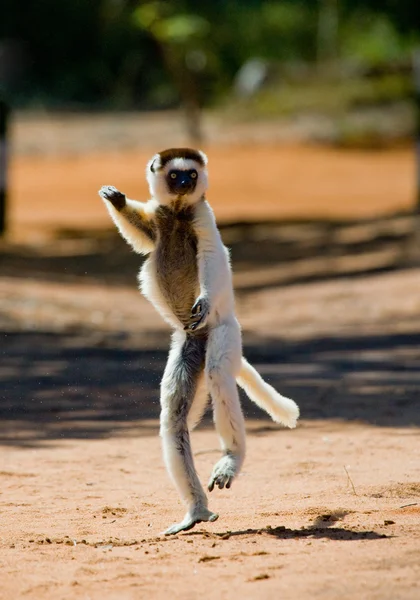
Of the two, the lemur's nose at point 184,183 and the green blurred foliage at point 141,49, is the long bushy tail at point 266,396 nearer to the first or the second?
the lemur's nose at point 184,183

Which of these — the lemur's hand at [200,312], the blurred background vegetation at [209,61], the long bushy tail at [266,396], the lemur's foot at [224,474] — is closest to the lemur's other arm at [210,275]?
the lemur's hand at [200,312]

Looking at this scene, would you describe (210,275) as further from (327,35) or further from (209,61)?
(327,35)

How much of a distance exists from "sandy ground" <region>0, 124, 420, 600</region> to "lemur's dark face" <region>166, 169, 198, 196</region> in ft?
4.99

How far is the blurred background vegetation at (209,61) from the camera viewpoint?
30703 mm

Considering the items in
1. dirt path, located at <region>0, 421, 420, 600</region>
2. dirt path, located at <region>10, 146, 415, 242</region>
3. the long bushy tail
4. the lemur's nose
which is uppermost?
dirt path, located at <region>10, 146, 415, 242</region>

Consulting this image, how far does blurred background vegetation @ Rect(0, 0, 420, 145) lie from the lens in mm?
30703

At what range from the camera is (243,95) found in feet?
121

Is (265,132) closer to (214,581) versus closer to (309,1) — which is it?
(309,1)

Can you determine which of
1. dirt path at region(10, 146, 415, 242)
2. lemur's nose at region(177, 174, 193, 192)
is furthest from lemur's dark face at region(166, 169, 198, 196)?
dirt path at region(10, 146, 415, 242)

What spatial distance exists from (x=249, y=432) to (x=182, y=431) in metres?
2.50

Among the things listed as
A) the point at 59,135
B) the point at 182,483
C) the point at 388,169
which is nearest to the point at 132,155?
the point at 59,135

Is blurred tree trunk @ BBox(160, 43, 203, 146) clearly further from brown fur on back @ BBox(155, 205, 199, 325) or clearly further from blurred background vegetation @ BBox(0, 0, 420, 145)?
brown fur on back @ BBox(155, 205, 199, 325)

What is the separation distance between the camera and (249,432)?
748cm

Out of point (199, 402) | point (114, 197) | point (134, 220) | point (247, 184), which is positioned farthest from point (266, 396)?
point (247, 184)
